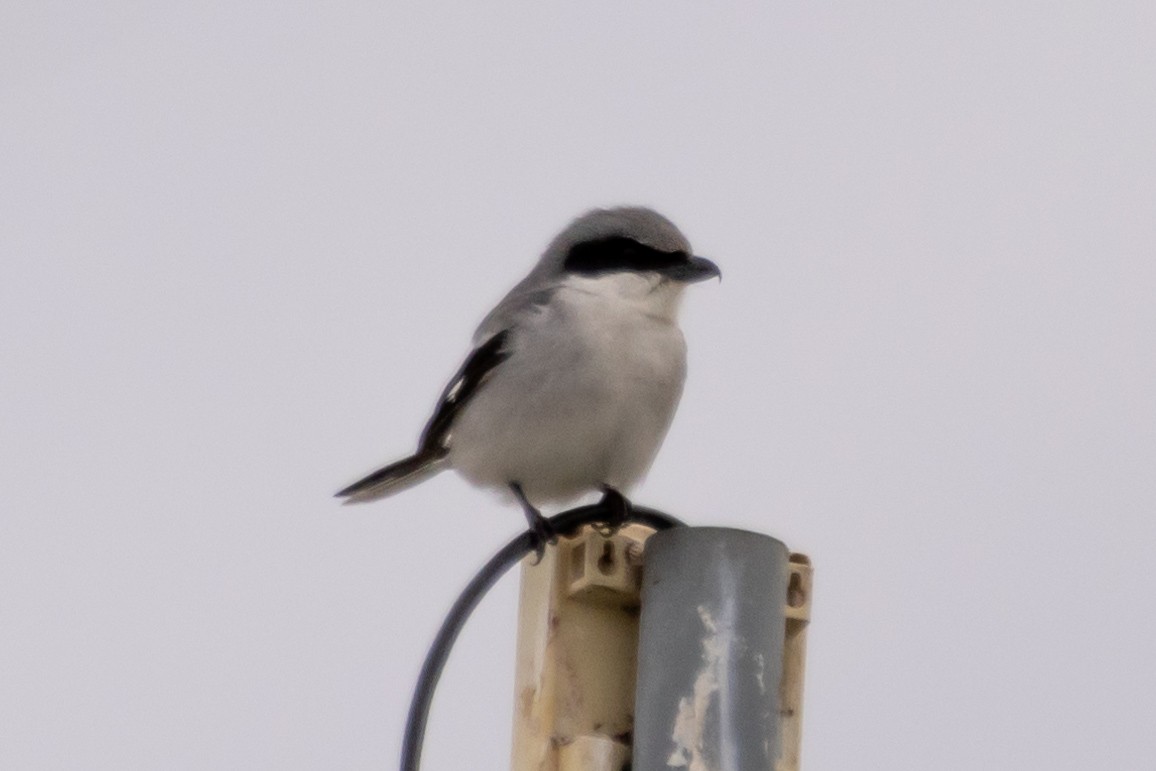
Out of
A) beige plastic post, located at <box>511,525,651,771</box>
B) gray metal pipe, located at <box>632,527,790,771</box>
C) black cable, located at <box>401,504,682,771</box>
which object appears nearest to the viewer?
gray metal pipe, located at <box>632,527,790,771</box>

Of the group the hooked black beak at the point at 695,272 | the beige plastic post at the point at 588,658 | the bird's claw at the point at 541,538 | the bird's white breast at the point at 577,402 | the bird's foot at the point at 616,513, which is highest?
the hooked black beak at the point at 695,272

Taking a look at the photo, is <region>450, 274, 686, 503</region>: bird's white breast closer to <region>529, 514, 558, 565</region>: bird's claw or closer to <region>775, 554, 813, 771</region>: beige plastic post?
<region>529, 514, 558, 565</region>: bird's claw

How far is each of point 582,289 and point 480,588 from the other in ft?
6.38

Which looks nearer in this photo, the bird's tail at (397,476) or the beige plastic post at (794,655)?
the beige plastic post at (794,655)

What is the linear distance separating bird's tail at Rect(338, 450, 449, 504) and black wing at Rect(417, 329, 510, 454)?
0.09 ft

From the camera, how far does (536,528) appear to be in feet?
11.8

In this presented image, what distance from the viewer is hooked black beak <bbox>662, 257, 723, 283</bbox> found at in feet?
16.5

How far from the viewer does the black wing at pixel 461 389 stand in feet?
16.1

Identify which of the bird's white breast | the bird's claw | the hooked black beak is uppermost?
the hooked black beak

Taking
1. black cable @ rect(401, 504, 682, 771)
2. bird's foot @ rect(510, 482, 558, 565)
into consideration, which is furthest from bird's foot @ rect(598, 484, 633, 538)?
bird's foot @ rect(510, 482, 558, 565)

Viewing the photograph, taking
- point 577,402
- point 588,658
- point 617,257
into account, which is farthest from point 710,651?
point 617,257

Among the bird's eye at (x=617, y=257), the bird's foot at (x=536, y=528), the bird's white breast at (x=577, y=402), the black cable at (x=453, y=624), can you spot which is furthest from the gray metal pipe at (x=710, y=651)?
the bird's eye at (x=617, y=257)

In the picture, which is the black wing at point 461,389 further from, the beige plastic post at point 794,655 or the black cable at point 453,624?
the beige plastic post at point 794,655

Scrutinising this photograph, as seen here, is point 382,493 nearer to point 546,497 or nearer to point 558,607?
point 546,497
